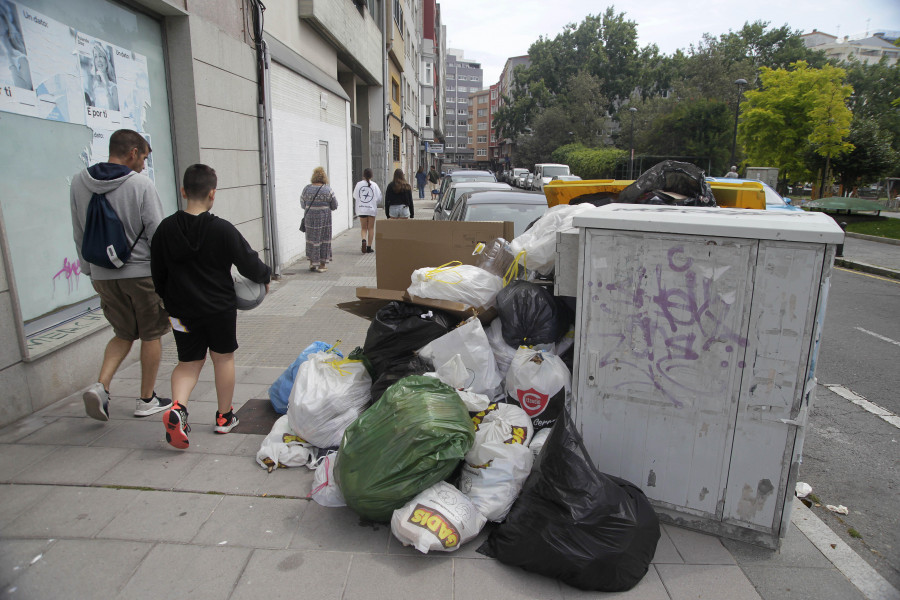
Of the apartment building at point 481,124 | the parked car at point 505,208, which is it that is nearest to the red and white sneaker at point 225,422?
the parked car at point 505,208

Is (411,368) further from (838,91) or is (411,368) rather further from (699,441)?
(838,91)

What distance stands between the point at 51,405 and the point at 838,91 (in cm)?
2654

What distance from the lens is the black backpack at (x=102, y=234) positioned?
3.54 metres

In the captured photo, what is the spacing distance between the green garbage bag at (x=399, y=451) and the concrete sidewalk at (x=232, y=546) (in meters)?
0.24

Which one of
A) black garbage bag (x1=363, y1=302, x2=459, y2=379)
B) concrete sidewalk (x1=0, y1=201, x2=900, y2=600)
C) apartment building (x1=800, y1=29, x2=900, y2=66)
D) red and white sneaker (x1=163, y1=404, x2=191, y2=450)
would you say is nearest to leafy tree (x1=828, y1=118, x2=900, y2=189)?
black garbage bag (x1=363, y1=302, x2=459, y2=379)

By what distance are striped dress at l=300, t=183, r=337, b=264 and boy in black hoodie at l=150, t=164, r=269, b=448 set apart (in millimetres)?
6012

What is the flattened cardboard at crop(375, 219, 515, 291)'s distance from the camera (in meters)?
4.49

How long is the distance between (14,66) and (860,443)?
6.60 meters

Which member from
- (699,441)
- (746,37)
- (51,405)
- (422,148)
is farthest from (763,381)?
(746,37)

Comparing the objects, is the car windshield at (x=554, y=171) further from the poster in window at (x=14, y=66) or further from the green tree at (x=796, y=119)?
the poster in window at (x=14, y=66)

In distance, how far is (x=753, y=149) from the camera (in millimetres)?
25859

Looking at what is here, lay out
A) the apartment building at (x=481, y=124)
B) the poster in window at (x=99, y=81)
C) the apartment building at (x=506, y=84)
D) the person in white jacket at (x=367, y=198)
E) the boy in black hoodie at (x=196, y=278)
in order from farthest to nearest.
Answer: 1. the apartment building at (x=481, y=124)
2. the apartment building at (x=506, y=84)
3. the person in white jacket at (x=367, y=198)
4. the poster in window at (x=99, y=81)
5. the boy in black hoodie at (x=196, y=278)

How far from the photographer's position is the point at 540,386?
126 inches

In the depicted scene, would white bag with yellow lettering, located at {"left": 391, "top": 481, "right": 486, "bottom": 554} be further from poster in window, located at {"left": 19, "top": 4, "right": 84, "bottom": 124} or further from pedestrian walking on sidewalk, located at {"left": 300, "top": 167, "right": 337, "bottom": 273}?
pedestrian walking on sidewalk, located at {"left": 300, "top": 167, "right": 337, "bottom": 273}
